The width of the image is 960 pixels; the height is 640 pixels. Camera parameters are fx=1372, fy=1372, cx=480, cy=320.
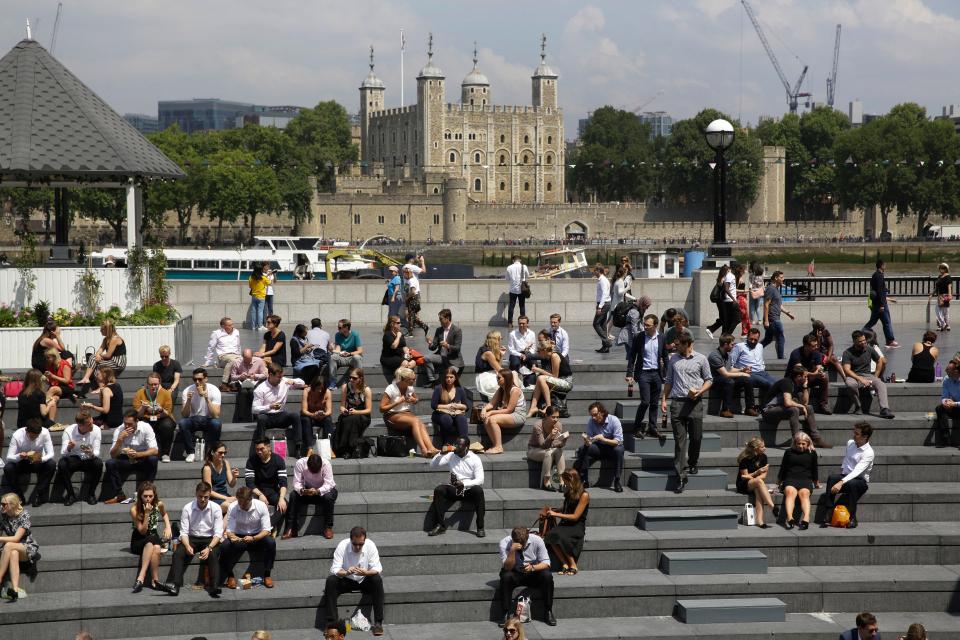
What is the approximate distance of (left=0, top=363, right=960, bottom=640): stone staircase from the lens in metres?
12.2

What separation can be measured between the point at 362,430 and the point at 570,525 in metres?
2.71

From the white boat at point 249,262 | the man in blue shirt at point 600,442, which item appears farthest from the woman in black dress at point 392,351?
the white boat at point 249,262

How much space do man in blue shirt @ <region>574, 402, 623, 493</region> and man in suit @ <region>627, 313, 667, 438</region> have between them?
793 millimetres

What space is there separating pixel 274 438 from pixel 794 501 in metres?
5.46

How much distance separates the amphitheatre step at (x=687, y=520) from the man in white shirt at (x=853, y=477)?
103 centimetres

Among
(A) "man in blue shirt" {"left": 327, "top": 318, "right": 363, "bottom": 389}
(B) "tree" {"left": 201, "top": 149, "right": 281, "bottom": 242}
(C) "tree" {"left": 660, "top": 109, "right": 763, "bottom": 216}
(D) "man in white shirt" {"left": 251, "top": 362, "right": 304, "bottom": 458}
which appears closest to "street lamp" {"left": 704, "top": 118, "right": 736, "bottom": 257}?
(A) "man in blue shirt" {"left": 327, "top": 318, "right": 363, "bottom": 389}

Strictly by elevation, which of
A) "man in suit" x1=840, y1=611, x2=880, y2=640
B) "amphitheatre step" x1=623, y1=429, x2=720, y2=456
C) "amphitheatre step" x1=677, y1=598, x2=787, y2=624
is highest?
"amphitheatre step" x1=623, y1=429, x2=720, y2=456

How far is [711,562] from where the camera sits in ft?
42.9

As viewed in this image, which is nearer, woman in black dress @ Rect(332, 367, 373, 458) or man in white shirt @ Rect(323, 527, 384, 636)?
man in white shirt @ Rect(323, 527, 384, 636)

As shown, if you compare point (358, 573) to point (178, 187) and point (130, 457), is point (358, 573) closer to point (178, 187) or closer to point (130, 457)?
point (130, 457)

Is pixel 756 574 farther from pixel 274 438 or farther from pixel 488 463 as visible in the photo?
pixel 274 438

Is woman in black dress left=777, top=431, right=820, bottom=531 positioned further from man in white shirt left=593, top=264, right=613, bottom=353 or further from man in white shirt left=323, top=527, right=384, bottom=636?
man in white shirt left=593, top=264, right=613, bottom=353

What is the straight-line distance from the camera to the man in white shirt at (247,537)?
1249cm

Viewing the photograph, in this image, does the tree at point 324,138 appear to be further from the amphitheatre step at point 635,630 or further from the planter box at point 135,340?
Result: the amphitheatre step at point 635,630
